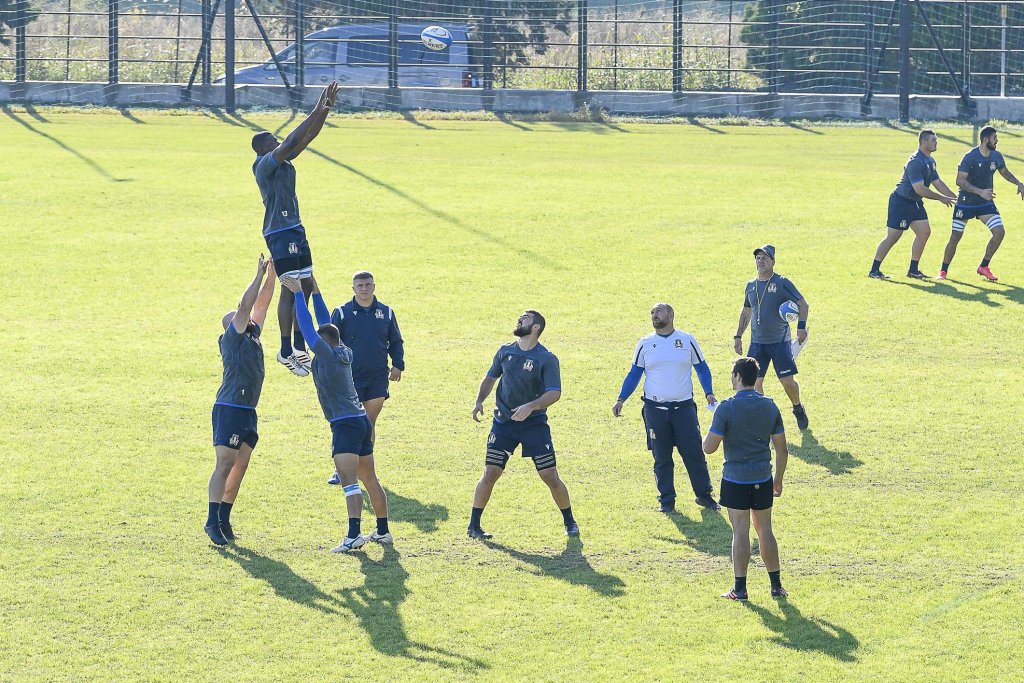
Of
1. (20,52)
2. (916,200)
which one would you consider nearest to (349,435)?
(916,200)

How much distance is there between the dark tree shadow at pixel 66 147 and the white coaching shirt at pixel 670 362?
A: 60.8 feet

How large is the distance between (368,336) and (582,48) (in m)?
27.2

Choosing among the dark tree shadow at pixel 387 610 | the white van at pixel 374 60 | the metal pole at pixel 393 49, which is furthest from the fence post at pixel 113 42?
the dark tree shadow at pixel 387 610

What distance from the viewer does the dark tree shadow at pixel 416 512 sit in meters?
11.1

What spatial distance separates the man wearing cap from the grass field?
721mm

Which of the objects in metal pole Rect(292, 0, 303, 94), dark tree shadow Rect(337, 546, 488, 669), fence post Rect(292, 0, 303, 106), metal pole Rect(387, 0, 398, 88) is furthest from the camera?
metal pole Rect(387, 0, 398, 88)

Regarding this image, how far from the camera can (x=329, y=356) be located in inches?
404

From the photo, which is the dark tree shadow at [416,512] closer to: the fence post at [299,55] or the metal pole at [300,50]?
the fence post at [299,55]

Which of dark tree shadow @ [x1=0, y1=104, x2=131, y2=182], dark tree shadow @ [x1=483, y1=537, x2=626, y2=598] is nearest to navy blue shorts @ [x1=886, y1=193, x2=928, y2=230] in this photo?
dark tree shadow @ [x1=483, y1=537, x2=626, y2=598]

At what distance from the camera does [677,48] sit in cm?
3738

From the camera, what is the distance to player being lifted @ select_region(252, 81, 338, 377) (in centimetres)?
1021

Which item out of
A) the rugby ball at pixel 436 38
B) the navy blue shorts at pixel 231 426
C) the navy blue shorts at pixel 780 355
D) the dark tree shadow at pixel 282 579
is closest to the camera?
the dark tree shadow at pixel 282 579

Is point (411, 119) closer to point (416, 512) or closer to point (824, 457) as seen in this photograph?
point (824, 457)

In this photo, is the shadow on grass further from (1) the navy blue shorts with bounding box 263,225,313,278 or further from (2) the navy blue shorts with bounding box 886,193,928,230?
(1) the navy blue shorts with bounding box 263,225,313,278
